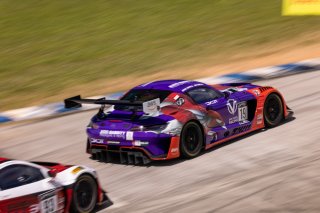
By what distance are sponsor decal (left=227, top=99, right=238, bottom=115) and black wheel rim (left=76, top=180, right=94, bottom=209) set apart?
386cm

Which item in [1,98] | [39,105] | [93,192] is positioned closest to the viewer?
[93,192]

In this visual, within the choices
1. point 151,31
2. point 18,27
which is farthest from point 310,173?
point 18,27

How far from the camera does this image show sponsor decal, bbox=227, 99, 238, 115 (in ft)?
42.8

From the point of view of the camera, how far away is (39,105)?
1817 cm

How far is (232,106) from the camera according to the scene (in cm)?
1312

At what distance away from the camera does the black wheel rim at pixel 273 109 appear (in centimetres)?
1390

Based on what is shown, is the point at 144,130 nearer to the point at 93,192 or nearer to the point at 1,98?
Result: the point at 93,192

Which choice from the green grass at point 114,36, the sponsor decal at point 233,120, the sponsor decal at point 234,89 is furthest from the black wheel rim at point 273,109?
the green grass at point 114,36

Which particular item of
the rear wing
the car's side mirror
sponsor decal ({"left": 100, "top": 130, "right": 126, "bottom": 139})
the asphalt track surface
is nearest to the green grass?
the asphalt track surface

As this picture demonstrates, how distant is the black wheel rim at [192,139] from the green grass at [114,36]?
738 centimetres

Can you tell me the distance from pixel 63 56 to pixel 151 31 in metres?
3.56

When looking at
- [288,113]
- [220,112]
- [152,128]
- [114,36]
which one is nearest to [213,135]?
[220,112]

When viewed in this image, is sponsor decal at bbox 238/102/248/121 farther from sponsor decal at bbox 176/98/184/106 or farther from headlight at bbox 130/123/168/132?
headlight at bbox 130/123/168/132

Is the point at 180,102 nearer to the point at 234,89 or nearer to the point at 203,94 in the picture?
the point at 203,94
